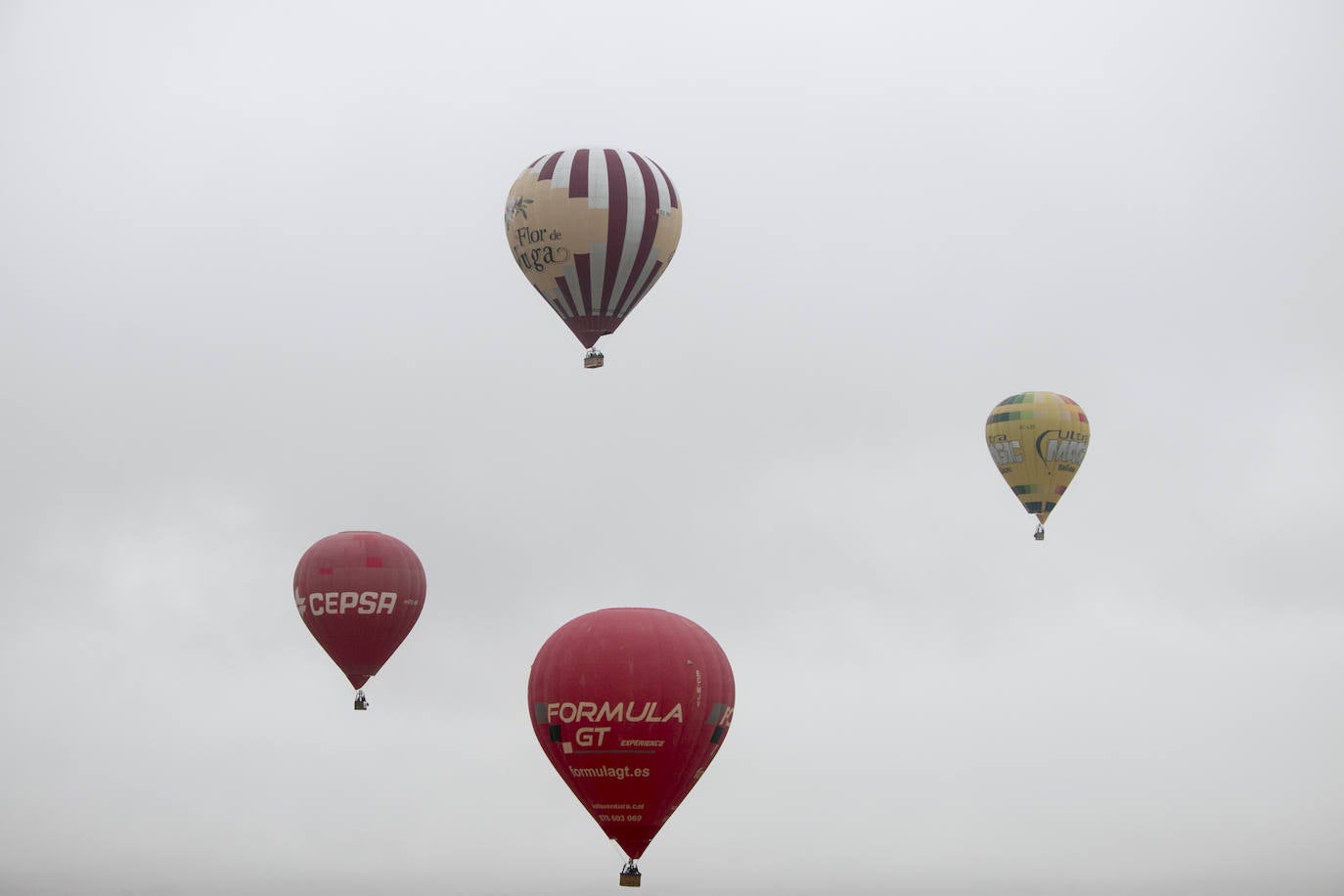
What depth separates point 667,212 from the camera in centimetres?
4925

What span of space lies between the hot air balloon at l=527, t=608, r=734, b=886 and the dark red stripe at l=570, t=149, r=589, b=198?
9.91 m

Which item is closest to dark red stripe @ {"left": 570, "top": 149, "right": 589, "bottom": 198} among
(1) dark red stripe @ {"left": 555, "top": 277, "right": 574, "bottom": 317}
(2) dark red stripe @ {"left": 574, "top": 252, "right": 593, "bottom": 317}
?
(2) dark red stripe @ {"left": 574, "top": 252, "right": 593, "bottom": 317}

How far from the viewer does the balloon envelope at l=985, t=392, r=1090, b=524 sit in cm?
5991

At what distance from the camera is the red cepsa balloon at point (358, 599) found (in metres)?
53.8

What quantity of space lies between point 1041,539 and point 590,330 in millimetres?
16753

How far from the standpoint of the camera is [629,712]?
1679 inches

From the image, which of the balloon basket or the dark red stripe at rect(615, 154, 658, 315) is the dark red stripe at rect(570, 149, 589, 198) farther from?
the balloon basket

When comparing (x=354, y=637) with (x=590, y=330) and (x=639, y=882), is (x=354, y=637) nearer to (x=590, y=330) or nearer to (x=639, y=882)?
(x=590, y=330)

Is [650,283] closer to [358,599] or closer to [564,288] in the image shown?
[564,288]

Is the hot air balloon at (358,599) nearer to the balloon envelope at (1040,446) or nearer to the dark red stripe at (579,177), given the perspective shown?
the dark red stripe at (579,177)

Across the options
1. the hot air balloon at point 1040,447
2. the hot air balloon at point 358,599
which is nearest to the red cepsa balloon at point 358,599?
the hot air balloon at point 358,599

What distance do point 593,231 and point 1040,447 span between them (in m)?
16.9

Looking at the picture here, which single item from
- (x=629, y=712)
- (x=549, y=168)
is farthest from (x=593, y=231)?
(x=629, y=712)

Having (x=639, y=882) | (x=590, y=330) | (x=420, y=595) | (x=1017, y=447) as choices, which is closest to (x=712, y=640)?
(x=639, y=882)
